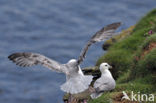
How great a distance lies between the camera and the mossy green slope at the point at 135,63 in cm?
943

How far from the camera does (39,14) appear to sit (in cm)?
2653

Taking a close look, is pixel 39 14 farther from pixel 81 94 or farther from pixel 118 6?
pixel 81 94

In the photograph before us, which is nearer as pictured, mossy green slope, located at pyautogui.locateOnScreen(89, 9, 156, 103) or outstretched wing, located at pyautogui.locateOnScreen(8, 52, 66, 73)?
mossy green slope, located at pyautogui.locateOnScreen(89, 9, 156, 103)

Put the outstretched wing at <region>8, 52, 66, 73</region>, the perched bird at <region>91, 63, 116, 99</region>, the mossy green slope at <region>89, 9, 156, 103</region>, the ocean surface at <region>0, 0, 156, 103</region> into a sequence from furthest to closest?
1. the ocean surface at <region>0, 0, 156, 103</region>
2. the outstretched wing at <region>8, 52, 66, 73</region>
3. the mossy green slope at <region>89, 9, 156, 103</region>
4. the perched bird at <region>91, 63, 116, 99</region>

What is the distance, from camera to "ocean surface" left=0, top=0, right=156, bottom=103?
2044 centimetres

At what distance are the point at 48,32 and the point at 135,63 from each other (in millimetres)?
14739

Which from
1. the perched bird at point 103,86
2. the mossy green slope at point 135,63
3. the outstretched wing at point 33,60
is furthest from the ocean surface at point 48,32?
the perched bird at point 103,86

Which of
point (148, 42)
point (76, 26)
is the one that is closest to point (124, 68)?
point (148, 42)

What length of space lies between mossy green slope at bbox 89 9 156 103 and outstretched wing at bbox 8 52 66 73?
4.29 feet

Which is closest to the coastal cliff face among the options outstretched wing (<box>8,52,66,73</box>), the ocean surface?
outstretched wing (<box>8,52,66,73</box>)

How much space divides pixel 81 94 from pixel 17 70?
12813 mm

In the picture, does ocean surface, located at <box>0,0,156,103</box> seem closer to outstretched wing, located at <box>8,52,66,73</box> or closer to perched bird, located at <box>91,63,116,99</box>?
outstretched wing, located at <box>8,52,66,73</box>

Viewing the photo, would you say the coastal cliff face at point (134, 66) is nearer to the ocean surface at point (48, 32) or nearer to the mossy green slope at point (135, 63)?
the mossy green slope at point (135, 63)

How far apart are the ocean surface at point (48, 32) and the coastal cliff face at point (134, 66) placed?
6.48m
